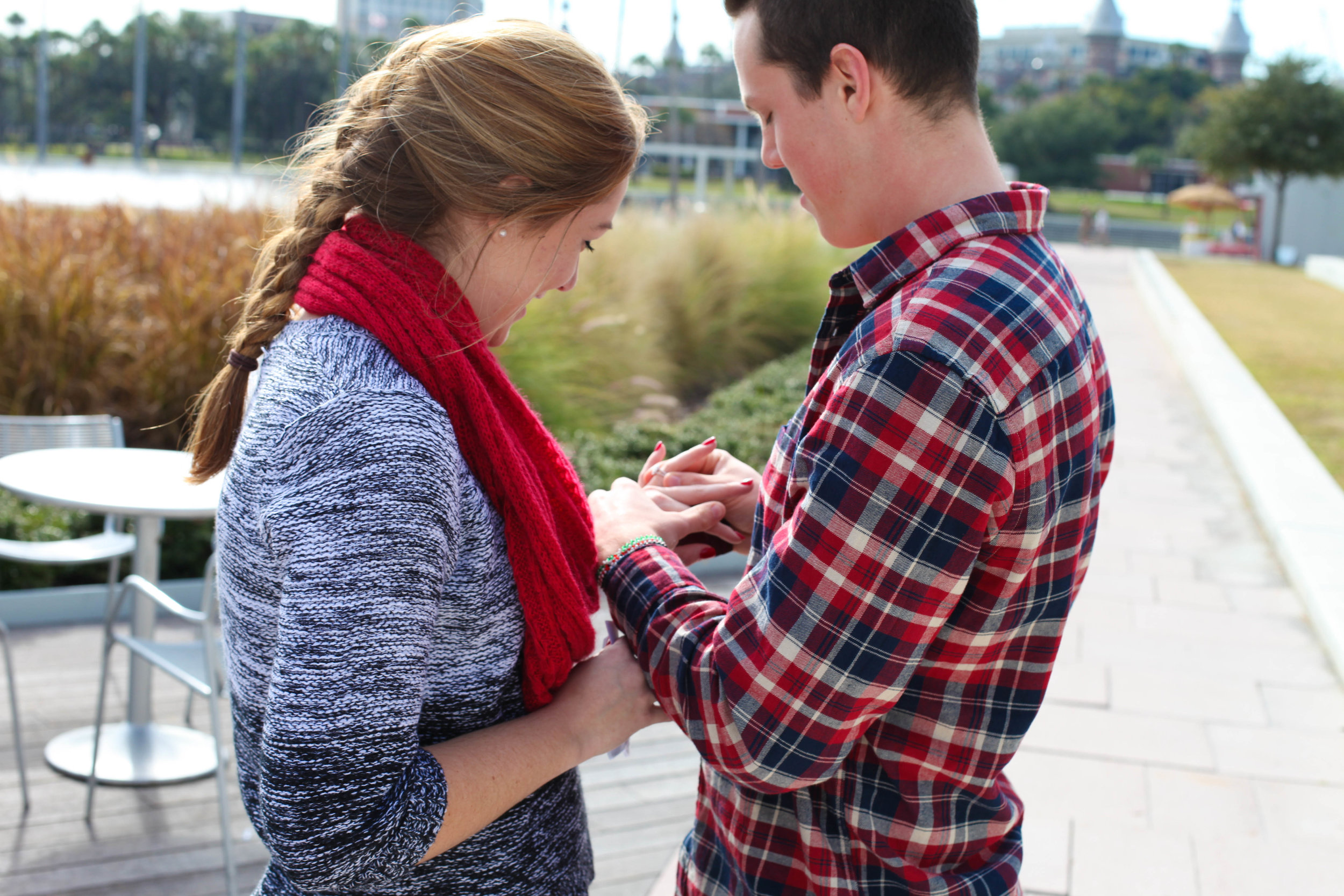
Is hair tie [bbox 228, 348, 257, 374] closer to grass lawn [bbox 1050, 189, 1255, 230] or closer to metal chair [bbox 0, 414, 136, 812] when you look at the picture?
metal chair [bbox 0, 414, 136, 812]

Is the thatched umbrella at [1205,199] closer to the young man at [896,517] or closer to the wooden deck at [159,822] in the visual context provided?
the wooden deck at [159,822]

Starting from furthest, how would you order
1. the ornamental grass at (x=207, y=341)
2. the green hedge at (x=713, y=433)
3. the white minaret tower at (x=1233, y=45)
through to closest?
1. the white minaret tower at (x=1233, y=45)
2. the green hedge at (x=713, y=433)
3. the ornamental grass at (x=207, y=341)

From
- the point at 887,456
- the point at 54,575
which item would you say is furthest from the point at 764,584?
the point at 54,575

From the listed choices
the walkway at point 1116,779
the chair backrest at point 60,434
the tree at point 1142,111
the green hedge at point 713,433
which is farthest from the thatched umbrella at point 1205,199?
the tree at point 1142,111

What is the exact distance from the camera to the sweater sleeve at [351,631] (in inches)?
40.1

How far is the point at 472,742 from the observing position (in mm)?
1229

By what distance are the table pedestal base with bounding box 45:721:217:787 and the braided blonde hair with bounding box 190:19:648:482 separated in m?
2.74

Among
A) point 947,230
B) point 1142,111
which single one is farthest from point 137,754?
point 1142,111

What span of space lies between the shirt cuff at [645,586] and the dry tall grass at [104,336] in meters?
4.66

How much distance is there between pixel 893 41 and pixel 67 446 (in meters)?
4.05

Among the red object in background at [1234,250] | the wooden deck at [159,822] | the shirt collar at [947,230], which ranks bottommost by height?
the wooden deck at [159,822]

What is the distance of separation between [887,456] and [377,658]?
53 centimetres

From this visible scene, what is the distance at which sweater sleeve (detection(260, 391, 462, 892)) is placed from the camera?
1019mm

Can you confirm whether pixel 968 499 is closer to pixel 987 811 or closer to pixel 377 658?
pixel 987 811
